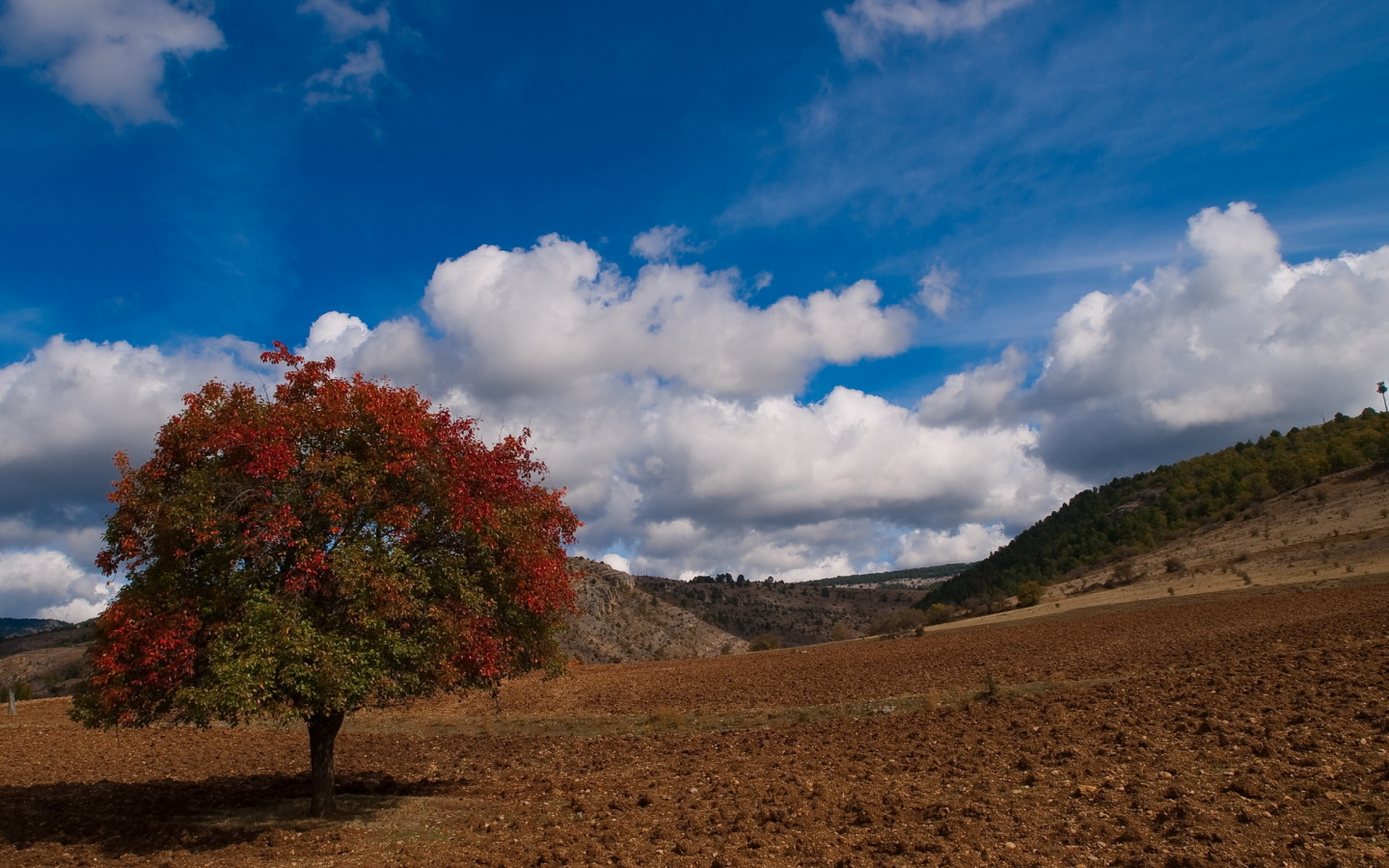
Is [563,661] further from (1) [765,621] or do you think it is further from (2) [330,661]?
(1) [765,621]

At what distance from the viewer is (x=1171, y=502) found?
138 meters

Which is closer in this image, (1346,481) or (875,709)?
(875,709)

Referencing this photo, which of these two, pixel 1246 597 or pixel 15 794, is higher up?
pixel 15 794

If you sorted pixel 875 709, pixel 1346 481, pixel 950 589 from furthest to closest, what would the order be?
pixel 950 589 < pixel 1346 481 < pixel 875 709

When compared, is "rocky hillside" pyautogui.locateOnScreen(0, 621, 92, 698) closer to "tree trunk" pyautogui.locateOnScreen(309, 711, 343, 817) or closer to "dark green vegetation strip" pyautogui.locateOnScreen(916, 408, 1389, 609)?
"tree trunk" pyautogui.locateOnScreen(309, 711, 343, 817)

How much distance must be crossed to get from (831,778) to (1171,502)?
482ft

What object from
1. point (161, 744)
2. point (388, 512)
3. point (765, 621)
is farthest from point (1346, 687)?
point (765, 621)

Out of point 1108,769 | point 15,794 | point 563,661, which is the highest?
point 563,661

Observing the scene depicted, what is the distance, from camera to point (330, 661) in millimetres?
11852

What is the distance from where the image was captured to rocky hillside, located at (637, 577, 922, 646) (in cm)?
14375

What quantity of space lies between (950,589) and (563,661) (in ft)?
530

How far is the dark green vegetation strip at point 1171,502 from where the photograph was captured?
380 feet

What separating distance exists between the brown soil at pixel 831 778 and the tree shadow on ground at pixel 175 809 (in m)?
0.09

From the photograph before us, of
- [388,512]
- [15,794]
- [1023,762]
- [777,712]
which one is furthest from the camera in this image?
[777,712]
